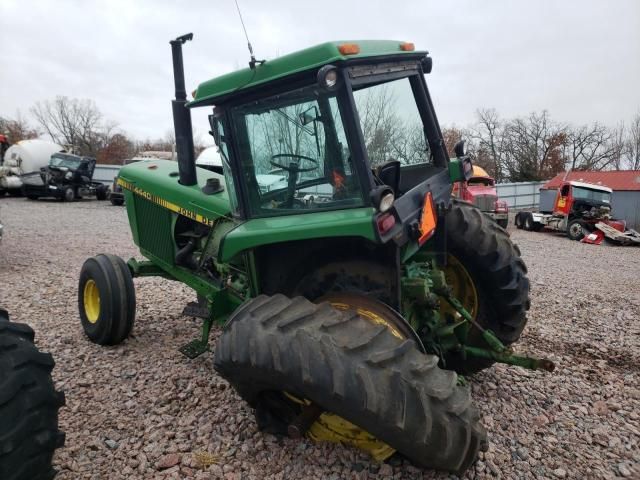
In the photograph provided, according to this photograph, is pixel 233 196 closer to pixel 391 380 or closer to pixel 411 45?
pixel 411 45

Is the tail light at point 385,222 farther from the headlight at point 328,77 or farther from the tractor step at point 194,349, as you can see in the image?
the tractor step at point 194,349

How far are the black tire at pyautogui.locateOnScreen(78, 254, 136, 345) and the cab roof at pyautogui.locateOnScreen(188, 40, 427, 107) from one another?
1.84m

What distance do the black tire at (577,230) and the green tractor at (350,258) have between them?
1289 cm

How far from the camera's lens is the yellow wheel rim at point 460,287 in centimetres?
307

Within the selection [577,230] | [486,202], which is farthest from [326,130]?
[577,230]

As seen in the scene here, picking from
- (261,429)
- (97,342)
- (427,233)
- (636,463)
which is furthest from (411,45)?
(97,342)

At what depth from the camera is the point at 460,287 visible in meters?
3.19

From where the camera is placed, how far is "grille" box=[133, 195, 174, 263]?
4.03 m

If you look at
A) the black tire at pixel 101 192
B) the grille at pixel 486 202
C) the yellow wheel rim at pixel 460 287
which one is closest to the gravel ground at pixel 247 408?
the yellow wheel rim at pixel 460 287

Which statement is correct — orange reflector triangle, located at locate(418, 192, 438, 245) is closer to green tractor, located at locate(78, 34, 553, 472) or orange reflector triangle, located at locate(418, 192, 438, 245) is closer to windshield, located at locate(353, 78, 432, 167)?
green tractor, located at locate(78, 34, 553, 472)

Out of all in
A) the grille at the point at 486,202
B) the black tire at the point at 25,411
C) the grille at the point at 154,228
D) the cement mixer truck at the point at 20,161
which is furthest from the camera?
the cement mixer truck at the point at 20,161

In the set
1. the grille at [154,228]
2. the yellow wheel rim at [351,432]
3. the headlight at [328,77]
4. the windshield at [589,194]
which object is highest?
the headlight at [328,77]

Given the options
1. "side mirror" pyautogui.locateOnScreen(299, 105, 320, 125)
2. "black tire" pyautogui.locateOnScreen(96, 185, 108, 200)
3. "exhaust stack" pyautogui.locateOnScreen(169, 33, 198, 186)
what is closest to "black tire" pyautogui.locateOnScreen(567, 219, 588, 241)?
"exhaust stack" pyautogui.locateOnScreen(169, 33, 198, 186)

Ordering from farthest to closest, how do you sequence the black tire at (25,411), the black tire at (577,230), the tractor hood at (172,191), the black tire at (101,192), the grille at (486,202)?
the black tire at (101,192), the grille at (486,202), the black tire at (577,230), the tractor hood at (172,191), the black tire at (25,411)
